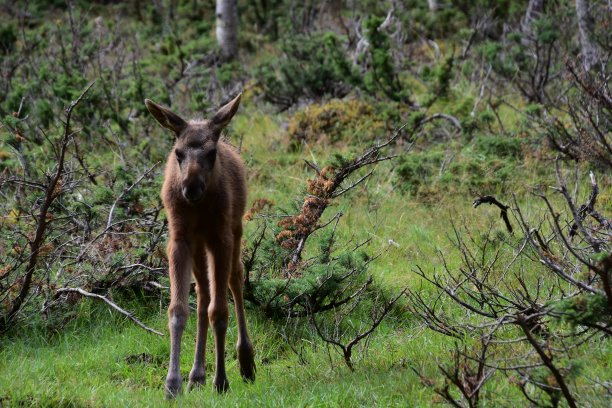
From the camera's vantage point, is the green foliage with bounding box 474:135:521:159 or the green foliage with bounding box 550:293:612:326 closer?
the green foliage with bounding box 550:293:612:326

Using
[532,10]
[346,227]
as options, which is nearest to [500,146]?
[346,227]

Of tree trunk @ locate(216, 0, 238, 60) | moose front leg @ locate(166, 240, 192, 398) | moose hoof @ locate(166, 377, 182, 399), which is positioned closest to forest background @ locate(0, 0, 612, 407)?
moose hoof @ locate(166, 377, 182, 399)

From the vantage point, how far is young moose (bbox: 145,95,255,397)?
19.5 ft

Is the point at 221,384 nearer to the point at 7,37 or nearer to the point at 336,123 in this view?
the point at 336,123

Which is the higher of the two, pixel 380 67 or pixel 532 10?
pixel 532 10

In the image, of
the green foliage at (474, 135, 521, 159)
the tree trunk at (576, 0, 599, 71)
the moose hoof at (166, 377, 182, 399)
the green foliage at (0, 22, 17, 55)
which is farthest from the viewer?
the green foliage at (0, 22, 17, 55)

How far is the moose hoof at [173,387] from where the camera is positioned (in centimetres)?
578

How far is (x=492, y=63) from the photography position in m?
13.4

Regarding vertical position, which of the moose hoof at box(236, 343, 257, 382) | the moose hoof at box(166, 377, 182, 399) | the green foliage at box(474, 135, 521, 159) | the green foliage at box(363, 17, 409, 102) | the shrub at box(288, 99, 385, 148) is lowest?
the moose hoof at box(166, 377, 182, 399)

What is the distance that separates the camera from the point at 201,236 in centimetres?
626

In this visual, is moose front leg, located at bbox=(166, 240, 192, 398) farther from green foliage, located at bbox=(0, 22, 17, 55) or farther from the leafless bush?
green foliage, located at bbox=(0, 22, 17, 55)

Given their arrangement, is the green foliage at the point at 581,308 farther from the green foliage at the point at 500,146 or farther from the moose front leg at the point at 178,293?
the green foliage at the point at 500,146

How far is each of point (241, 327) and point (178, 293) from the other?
0.70 meters

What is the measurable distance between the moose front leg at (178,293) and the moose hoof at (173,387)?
0.30 feet
